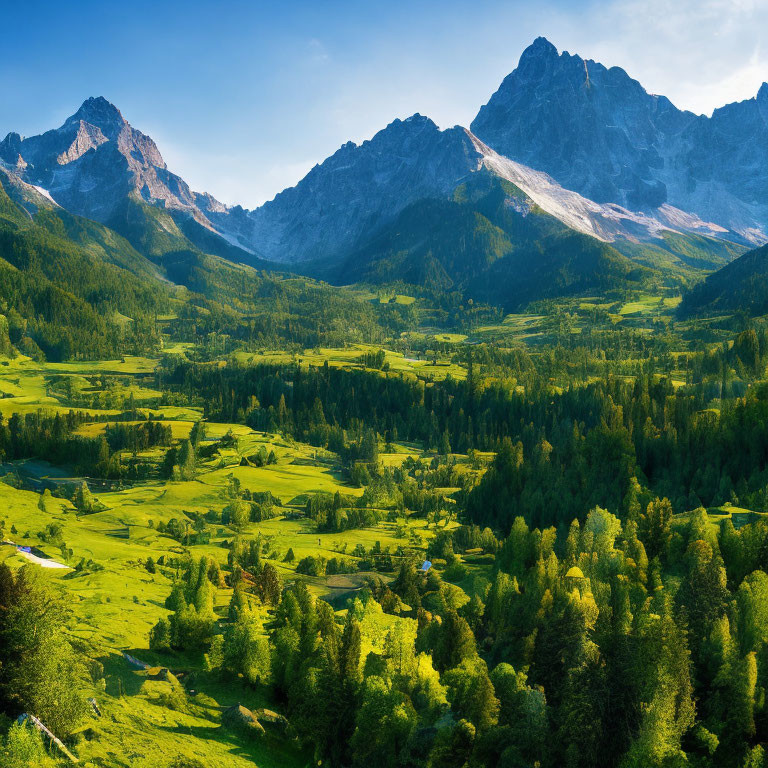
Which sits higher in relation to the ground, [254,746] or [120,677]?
[120,677]

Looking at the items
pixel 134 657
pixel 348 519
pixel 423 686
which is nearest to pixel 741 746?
pixel 423 686

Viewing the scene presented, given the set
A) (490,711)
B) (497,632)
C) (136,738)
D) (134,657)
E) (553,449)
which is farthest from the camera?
(553,449)

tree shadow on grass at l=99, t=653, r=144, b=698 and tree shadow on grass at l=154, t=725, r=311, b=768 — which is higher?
tree shadow on grass at l=99, t=653, r=144, b=698

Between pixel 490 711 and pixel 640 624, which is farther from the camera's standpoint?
pixel 640 624

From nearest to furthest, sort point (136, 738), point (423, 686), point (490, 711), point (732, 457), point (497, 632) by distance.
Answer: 1. point (136, 738)
2. point (490, 711)
3. point (423, 686)
4. point (497, 632)
5. point (732, 457)

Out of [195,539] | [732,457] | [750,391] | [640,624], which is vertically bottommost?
[195,539]

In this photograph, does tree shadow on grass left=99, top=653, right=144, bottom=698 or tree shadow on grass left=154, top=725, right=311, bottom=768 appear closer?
tree shadow on grass left=154, top=725, right=311, bottom=768

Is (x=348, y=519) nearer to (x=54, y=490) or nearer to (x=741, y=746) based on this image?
(x=54, y=490)

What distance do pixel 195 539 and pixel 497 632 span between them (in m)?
81.1

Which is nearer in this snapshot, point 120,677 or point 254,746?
point 254,746

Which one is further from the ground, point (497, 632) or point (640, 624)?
point (640, 624)

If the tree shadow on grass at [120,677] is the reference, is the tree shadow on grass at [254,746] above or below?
below

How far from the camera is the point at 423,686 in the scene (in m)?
72.2

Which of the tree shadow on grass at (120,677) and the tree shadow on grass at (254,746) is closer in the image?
the tree shadow on grass at (254,746)
